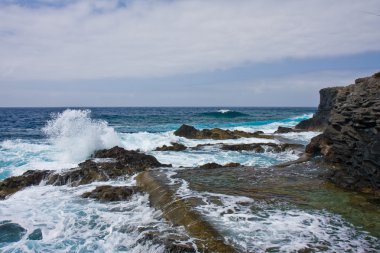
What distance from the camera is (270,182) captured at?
843 cm

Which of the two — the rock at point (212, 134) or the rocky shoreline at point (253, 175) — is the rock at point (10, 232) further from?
the rock at point (212, 134)

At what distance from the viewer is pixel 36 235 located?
21.3 feet

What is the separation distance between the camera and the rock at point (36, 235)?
20.9ft

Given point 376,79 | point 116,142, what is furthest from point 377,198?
point 116,142

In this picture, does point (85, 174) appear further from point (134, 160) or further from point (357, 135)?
point (357, 135)

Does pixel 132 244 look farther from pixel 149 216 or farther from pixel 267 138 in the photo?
pixel 267 138

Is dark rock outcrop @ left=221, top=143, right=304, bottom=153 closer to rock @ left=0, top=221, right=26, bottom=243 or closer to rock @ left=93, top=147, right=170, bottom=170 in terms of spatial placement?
rock @ left=93, top=147, right=170, bottom=170

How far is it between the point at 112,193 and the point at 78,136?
8.11 metres

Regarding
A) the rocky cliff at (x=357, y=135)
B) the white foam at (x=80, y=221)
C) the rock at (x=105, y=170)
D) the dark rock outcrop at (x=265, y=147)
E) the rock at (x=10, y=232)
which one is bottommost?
the rock at (x=10, y=232)

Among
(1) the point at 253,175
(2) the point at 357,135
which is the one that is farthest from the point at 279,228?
(2) the point at 357,135

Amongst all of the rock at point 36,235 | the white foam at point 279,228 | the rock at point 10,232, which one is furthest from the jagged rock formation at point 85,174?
the white foam at point 279,228

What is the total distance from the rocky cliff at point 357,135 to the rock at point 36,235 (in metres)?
6.45

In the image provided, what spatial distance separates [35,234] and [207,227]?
3.31 meters

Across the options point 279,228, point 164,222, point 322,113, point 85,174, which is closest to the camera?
point 279,228
